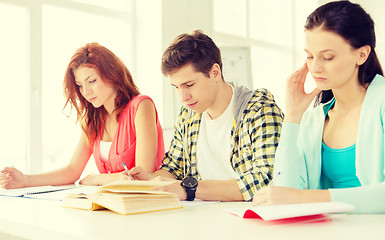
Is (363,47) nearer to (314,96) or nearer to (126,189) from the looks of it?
(314,96)

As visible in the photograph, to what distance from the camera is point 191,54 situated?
1.77 meters

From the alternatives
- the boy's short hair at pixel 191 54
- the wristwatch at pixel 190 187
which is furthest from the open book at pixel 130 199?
the boy's short hair at pixel 191 54

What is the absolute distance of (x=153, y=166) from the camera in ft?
6.52

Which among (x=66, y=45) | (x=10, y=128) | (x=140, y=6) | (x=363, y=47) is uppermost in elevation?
(x=140, y=6)

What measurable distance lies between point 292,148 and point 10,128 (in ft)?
7.77

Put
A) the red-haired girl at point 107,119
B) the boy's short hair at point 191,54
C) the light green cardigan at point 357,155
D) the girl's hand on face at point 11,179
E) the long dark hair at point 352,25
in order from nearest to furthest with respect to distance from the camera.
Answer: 1. the light green cardigan at point 357,155
2. the long dark hair at point 352,25
3. the boy's short hair at point 191,54
4. the girl's hand on face at point 11,179
5. the red-haired girl at point 107,119

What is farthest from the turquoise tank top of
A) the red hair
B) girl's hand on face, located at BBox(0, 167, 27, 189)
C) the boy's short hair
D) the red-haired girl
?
girl's hand on face, located at BBox(0, 167, 27, 189)

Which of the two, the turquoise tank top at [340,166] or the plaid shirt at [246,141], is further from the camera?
the plaid shirt at [246,141]

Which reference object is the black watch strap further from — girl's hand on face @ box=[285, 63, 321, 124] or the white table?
girl's hand on face @ box=[285, 63, 321, 124]

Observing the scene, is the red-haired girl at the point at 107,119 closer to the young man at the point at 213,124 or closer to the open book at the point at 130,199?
the young man at the point at 213,124

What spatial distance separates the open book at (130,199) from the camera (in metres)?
1.18

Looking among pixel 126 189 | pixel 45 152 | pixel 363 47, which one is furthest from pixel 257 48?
pixel 126 189

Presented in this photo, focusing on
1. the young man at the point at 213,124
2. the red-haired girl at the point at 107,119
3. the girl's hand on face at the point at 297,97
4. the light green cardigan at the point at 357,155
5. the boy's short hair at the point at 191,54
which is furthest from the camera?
the red-haired girl at the point at 107,119

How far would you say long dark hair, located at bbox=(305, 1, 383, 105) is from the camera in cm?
136
